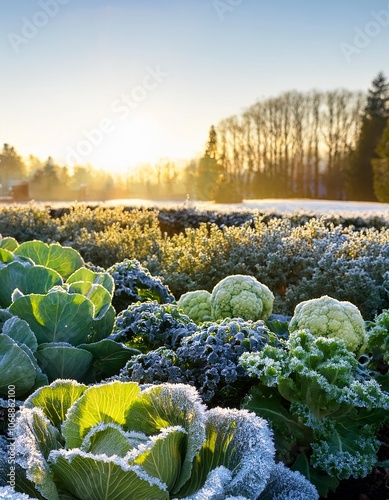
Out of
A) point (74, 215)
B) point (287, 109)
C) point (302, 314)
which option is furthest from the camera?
point (287, 109)

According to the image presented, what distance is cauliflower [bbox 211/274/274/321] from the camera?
11.5 feet

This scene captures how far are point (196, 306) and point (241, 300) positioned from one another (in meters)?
0.47

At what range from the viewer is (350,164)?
4400 centimetres

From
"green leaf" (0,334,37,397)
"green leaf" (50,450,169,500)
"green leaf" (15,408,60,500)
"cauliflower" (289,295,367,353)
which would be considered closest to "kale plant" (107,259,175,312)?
"cauliflower" (289,295,367,353)

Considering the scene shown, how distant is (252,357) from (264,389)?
186mm

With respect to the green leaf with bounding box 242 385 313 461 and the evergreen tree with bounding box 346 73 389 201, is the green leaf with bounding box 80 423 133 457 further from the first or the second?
the evergreen tree with bounding box 346 73 389 201

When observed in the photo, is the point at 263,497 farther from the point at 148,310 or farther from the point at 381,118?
the point at 381,118

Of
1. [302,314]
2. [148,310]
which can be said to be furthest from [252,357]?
[302,314]

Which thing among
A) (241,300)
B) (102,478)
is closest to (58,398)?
(102,478)

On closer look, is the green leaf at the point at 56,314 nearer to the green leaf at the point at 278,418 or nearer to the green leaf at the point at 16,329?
the green leaf at the point at 16,329

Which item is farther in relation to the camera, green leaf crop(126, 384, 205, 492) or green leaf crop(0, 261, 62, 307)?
green leaf crop(0, 261, 62, 307)

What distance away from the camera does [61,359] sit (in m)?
2.31

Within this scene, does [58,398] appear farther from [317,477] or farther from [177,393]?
[317,477]

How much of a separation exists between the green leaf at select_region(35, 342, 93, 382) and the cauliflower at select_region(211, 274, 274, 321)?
4.30ft
